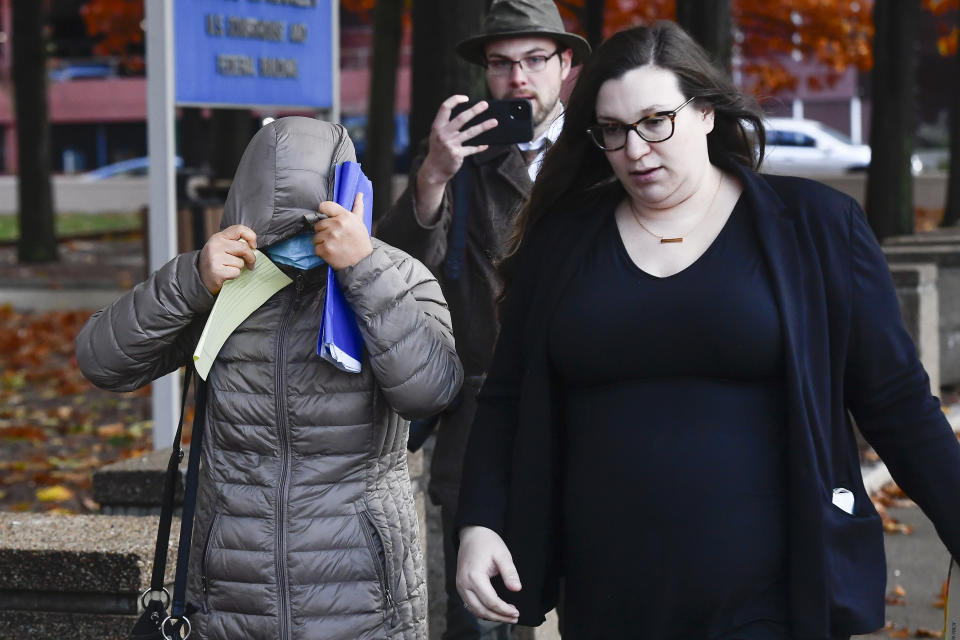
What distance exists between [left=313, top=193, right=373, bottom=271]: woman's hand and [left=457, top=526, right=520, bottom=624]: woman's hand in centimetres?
66

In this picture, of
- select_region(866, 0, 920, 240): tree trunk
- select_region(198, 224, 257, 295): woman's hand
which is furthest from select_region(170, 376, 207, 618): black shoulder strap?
select_region(866, 0, 920, 240): tree trunk

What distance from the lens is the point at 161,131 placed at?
6.45 m

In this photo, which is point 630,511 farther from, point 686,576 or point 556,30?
point 556,30

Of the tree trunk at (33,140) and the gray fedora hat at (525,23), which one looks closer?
the gray fedora hat at (525,23)

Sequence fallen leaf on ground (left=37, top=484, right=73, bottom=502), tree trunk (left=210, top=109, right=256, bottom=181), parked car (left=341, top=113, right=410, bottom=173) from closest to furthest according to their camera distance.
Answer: fallen leaf on ground (left=37, top=484, right=73, bottom=502) < tree trunk (left=210, top=109, right=256, bottom=181) < parked car (left=341, top=113, right=410, bottom=173)

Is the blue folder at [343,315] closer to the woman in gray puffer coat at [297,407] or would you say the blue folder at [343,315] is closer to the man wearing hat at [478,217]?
A: the woman in gray puffer coat at [297,407]

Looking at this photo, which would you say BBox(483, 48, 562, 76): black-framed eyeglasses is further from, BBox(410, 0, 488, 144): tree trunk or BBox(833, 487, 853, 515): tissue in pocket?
BBox(833, 487, 853, 515): tissue in pocket

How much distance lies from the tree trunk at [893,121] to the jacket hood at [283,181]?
14.5 m

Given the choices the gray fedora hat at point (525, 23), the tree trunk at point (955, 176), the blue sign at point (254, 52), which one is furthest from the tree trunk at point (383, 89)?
the gray fedora hat at point (525, 23)

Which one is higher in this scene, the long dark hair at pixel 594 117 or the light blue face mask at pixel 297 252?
the long dark hair at pixel 594 117

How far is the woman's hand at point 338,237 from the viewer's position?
3.08m

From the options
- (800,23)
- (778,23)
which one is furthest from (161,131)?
(800,23)

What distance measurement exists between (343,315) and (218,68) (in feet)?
13.3

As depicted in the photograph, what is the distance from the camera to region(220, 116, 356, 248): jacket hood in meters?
3.19
